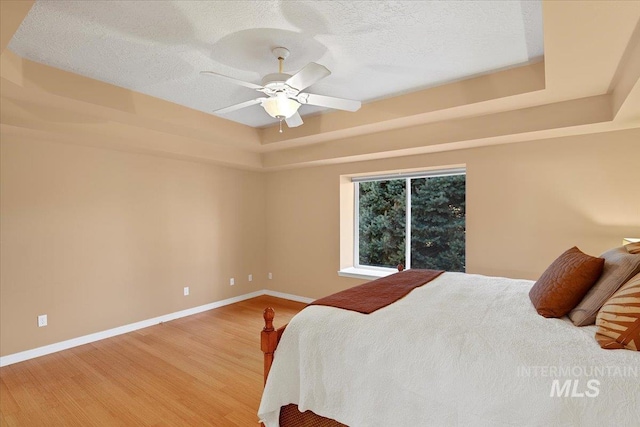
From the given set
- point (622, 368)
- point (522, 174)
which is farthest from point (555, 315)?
point (522, 174)

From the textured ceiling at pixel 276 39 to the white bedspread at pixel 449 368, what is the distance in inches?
69.4

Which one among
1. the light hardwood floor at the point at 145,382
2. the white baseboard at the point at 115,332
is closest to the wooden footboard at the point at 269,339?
the light hardwood floor at the point at 145,382

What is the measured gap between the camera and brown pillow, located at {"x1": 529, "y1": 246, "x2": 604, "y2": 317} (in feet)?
5.74

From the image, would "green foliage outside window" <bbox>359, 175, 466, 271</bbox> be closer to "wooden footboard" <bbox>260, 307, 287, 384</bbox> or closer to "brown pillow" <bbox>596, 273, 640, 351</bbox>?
"brown pillow" <bbox>596, 273, 640, 351</bbox>

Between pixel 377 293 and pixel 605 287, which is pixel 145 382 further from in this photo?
pixel 605 287

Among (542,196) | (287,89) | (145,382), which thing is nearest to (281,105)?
(287,89)

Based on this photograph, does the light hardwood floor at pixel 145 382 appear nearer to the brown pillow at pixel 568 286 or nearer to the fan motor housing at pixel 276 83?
the brown pillow at pixel 568 286

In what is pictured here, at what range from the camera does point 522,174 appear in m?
3.35

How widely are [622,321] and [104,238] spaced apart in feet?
14.7

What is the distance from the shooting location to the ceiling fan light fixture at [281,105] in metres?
2.37

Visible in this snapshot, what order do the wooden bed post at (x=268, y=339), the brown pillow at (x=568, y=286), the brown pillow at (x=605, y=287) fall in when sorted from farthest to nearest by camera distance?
the wooden bed post at (x=268, y=339) < the brown pillow at (x=568, y=286) < the brown pillow at (x=605, y=287)

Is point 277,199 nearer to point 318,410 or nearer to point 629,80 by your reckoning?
point 318,410

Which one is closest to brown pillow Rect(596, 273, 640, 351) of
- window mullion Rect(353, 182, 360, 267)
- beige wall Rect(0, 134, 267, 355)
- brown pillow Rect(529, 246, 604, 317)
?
brown pillow Rect(529, 246, 604, 317)

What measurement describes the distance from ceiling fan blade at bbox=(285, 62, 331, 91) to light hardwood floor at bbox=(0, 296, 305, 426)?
2301 mm
